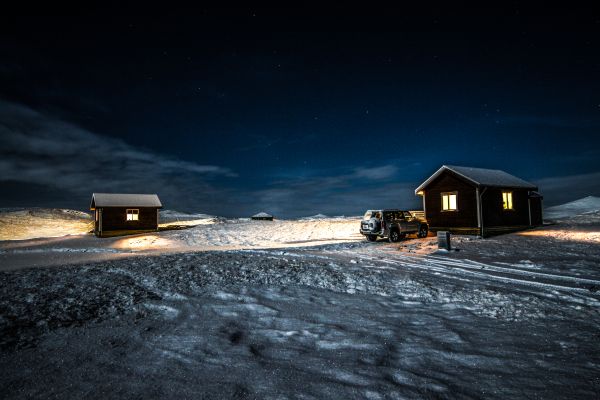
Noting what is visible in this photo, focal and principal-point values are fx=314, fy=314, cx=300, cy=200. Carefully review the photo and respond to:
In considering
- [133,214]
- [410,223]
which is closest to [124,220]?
[133,214]

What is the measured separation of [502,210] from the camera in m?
23.7

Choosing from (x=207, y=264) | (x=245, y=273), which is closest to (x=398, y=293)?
(x=245, y=273)

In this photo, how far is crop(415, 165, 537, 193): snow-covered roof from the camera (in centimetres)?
2244

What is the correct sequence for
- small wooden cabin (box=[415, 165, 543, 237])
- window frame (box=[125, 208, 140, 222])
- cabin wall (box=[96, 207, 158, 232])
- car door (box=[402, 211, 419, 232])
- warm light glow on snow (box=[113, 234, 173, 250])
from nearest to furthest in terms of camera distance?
1. warm light glow on snow (box=[113, 234, 173, 250])
2. car door (box=[402, 211, 419, 232])
3. small wooden cabin (box=[415, 165, 543, 237])
4. cabin wall (box=[96, 207, 158, 232])
5. window frame (box=[125, 208, 140, 222])

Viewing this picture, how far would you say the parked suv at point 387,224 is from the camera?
1916 centimetres

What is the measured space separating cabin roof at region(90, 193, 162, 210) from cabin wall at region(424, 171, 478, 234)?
30.8 m

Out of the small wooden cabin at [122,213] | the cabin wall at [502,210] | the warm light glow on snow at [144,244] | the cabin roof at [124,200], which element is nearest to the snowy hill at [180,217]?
the cabin roof at [124,200]

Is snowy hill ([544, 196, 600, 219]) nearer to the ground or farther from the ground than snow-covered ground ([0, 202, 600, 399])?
farther from the ground

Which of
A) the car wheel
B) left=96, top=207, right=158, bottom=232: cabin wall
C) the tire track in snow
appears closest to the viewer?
the tire track in snow

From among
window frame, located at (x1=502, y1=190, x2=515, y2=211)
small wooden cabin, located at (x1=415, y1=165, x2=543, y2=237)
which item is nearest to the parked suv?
small wooden cabin, located at (x1=415, y1=165, x2=543, y2=237)

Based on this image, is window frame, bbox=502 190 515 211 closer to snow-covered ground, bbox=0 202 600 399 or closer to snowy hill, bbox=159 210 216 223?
snow-covered ground, bbox=0 202 600 399

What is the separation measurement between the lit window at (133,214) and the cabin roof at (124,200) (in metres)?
0.73

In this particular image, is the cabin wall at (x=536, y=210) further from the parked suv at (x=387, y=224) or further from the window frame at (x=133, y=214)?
the window frame at (x=133, y=214)

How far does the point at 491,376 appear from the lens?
12.1 ft
